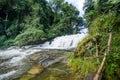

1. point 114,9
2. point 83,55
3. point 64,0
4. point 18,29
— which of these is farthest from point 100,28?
point 64,0

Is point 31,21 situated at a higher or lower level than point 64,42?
higher

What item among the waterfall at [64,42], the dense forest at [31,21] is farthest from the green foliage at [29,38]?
the waterfall at [64,42]

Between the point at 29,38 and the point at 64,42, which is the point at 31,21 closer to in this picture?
the point at 29,38

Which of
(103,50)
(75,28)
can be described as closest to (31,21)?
(75,28)

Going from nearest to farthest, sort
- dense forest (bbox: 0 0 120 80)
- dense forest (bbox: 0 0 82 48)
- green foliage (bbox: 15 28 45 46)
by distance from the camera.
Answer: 1. dense forest (bbox: 0 0 120 80)
2. green foliage (bbox: 15 28 45 46)
3. dense forest (bbox: 0 0 82 48)

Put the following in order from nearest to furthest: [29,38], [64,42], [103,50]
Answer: [103,50], [64,42], [29,38]

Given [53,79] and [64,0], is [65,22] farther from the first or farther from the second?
[53,79]

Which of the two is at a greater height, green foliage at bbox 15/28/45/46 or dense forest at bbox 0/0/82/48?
dense forest at bbox 0/0/82/48

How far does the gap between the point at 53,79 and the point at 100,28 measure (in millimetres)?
2465

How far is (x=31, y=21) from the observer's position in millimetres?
27594

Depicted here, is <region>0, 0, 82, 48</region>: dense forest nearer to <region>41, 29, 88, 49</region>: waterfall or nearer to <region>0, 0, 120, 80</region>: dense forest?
<region>0, 0, 120, 80</region>: dense forest

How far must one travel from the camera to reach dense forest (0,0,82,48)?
23359 millimetres

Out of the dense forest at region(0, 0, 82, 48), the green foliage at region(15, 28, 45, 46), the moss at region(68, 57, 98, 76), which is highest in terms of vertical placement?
the dense forest at region(0, 0, 82, 48)

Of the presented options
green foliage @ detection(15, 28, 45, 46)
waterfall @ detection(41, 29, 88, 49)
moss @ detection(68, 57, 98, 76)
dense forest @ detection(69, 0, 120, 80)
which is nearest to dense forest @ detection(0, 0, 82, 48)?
green foliage @ detection(15, 28, 45, 46)
